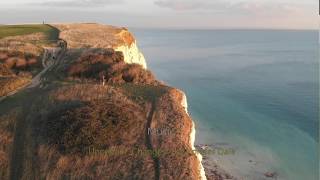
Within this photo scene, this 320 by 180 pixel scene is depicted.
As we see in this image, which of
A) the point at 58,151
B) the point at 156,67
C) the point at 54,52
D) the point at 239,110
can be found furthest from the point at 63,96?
the point at 156,67

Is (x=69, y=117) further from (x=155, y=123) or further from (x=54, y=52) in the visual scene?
(x=54, y=52)

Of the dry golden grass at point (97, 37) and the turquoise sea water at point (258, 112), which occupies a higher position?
the dry golden grass at point (97, 37)

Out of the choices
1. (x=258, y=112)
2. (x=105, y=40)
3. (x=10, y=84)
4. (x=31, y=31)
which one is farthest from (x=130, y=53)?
(x=10, y=84)

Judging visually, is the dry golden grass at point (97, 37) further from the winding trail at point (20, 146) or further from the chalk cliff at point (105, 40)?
the winding trail at point (20, 146)

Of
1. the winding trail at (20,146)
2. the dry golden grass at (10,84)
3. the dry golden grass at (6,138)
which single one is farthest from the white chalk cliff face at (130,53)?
the dry golden grass at (6,138)

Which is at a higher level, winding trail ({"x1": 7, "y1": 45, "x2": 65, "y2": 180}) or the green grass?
the green grass

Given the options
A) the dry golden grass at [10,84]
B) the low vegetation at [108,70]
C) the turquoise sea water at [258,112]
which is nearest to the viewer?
the dry golden grass at [10,84]

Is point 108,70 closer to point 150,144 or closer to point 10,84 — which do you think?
point 10,84

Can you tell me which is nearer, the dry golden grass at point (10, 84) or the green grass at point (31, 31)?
the dry golden grass at point (10, 84)

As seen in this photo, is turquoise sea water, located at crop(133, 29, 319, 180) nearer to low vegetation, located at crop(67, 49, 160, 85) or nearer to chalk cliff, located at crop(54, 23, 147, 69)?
chalk cliff, located at crop(54, 23, 147, 69)

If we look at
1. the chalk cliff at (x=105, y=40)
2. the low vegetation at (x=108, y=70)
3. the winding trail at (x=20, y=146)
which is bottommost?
the winding trail at (x=20, y=146)

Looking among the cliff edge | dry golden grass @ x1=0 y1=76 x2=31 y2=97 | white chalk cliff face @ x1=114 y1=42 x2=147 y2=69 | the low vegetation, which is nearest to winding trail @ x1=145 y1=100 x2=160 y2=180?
the cliff edge
